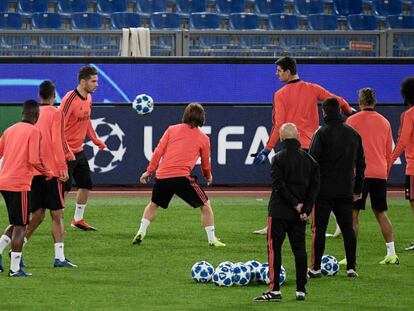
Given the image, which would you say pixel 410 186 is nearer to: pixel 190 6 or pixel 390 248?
pixel 390 248

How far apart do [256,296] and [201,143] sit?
13.0 feet

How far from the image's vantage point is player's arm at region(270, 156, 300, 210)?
966 cm

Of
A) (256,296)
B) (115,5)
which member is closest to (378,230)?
(256,296)

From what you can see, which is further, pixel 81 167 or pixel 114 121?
pixel 114 121

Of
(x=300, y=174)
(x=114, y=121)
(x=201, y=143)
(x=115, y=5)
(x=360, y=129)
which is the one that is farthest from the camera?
(x=115, y=5)

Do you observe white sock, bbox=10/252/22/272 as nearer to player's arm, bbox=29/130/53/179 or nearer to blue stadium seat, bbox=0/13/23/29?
player's arm, bbox=29/130/53/179

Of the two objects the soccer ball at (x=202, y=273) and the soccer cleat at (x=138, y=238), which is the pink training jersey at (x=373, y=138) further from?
the soccer cleat at (x=138, y=238)

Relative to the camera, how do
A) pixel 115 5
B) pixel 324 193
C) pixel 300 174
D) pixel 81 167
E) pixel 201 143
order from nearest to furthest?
pixel 300 174 → pixel 324 193 → pixel 201 143 → pixel 81 167 → pixel 115 5

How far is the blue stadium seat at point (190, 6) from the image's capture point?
25328mm

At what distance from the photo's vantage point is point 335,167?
11.0 m

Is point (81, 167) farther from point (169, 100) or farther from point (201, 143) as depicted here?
point (169, 100)

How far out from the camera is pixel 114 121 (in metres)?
20.3

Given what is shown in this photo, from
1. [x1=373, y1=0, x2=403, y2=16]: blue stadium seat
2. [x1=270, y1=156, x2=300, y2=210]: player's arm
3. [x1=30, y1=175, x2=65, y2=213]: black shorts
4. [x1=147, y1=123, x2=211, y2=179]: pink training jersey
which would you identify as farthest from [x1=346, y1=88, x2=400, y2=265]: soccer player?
[x1=373, y1=0, x2=403, y2=16]: blue stadium seat

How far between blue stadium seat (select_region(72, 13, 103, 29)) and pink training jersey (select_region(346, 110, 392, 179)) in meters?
12.6
